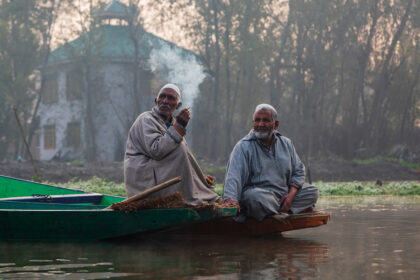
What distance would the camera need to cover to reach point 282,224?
6273 mm

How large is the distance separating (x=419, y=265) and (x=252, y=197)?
1962 mm

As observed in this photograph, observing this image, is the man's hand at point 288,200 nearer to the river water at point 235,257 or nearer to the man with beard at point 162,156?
the river water at point 235,257

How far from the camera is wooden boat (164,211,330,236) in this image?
627 cm

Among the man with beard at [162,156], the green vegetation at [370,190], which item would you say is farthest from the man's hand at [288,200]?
the green vegetation at [370,190]

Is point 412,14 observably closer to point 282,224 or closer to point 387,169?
point 387,169

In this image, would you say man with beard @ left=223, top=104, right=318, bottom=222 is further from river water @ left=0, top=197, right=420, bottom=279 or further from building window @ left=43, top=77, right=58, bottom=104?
building window @ left=43, top=77, right=58, bottom=104

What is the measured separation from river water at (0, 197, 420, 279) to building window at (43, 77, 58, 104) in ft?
76.7

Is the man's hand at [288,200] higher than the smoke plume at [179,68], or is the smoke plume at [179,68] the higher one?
the smoke plume at [179,68]

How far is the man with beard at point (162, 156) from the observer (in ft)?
19.6

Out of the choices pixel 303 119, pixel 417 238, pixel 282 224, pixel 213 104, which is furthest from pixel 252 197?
pixel 213 104

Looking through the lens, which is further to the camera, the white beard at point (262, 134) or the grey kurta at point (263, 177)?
the white beard at point (262, 134)

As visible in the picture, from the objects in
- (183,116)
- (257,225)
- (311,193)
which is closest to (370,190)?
(311,193)

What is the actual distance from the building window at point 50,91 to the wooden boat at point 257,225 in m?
23.4

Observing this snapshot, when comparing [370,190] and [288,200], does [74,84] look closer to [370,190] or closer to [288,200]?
[370,190]
